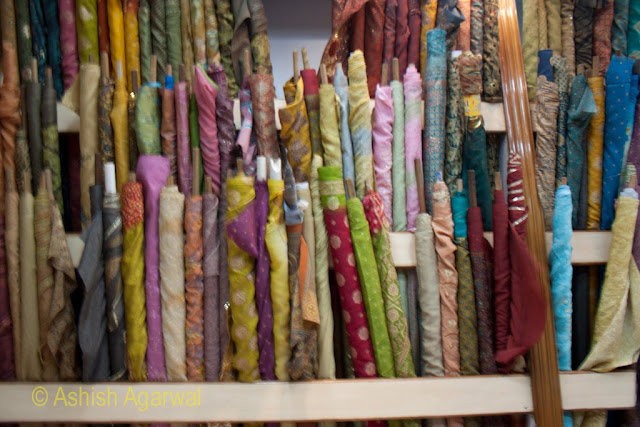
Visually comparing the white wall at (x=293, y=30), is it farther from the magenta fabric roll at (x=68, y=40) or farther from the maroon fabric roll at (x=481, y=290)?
the maroon fabric roll at (x=481, y=290)

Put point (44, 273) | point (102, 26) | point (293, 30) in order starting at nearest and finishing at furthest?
point (44, 273) < point (102, 26) < point (293, 30)

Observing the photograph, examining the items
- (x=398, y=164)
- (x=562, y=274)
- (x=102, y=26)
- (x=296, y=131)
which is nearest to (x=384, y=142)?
(x=398, y=164)

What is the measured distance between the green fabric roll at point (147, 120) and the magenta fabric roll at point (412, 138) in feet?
2.03

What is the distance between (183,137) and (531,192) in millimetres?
871

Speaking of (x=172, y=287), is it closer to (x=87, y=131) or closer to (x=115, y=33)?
(x=87, y=131)

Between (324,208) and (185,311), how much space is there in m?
0.41

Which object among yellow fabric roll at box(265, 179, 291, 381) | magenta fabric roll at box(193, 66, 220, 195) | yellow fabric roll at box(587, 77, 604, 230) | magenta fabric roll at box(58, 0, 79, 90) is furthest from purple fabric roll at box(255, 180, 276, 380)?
yellow fabric roll at box(587, 77, 604, 230)

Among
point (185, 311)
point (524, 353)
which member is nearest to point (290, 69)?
point (185, 311)

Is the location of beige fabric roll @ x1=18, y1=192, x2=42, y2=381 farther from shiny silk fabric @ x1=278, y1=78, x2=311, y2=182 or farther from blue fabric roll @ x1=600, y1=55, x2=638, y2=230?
blue fabric roll @ x1=600, y1=55, x2=638, y2=230

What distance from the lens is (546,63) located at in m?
1.26

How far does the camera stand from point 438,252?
1180 millimetres

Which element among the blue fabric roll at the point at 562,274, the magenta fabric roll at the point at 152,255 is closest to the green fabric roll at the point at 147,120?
the magenta fabric roll at the point at 152,255

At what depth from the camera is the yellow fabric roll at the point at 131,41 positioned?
121 cm

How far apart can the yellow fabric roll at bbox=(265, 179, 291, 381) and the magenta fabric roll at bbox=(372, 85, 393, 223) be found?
0.26 meters
